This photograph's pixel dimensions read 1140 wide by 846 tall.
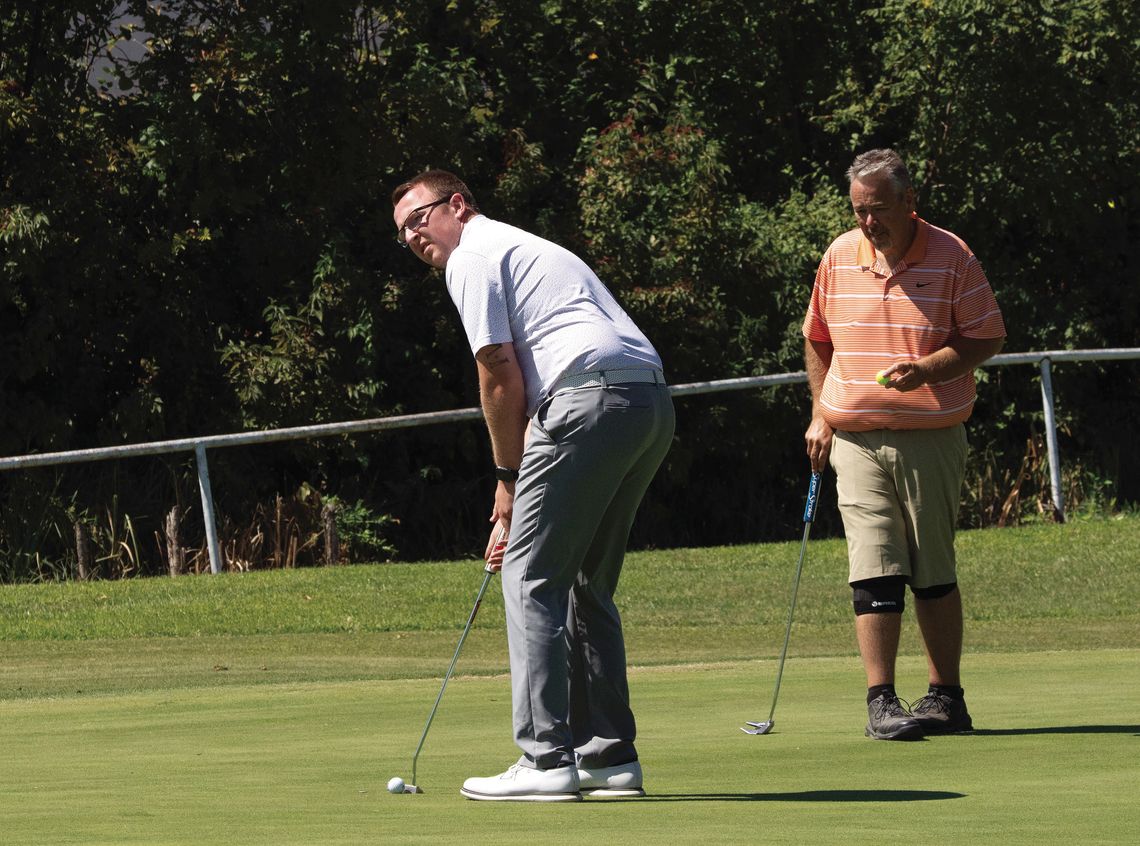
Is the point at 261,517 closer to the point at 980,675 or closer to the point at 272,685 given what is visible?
the point at 272,685

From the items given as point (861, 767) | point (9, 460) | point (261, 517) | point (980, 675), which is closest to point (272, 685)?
point (980, 675)

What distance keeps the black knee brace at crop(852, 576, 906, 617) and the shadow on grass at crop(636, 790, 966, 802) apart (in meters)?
1.87

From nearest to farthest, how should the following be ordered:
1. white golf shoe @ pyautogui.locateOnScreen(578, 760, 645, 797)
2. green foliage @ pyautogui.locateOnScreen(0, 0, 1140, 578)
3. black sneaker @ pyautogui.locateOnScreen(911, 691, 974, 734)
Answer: white golf shoe @ pyautogui.locateOnScreen(578, 760, 645, 797), black sneaker @ pyautogui.locateOnScreen(911, 691, 974, 734), green foliage @ pyautogui.locateOnScreen(0, 0, 1140, 578)

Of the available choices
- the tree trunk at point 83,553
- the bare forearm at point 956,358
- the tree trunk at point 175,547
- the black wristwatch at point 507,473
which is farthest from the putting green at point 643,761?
the tree trunk at point 83,553

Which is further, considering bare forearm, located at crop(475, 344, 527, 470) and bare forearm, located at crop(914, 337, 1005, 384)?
bare forearm, located at crop(914, 337, 1005, 384)

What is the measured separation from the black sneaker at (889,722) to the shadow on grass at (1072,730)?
9.9 inches

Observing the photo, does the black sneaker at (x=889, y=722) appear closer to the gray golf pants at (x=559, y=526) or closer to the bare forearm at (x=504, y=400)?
the gray golf pants at (x=559, y=526)

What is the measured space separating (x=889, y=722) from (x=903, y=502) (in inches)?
36.9

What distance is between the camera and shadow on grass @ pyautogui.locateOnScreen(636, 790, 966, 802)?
4773 millimetres

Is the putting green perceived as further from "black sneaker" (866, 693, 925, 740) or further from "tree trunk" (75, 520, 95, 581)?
"tree trunk" (75, 520, 95, 581)

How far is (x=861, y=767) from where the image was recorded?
5.51m

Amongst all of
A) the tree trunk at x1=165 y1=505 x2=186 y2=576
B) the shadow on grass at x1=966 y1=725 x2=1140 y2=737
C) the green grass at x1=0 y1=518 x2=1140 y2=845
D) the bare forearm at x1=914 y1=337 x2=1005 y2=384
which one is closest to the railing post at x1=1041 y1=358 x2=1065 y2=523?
the green grass at x1=0 y1=518 x2=1140 y2=845

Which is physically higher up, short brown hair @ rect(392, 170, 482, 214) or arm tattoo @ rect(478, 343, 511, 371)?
short brown hair @ rect(392, 170, 482, 214)

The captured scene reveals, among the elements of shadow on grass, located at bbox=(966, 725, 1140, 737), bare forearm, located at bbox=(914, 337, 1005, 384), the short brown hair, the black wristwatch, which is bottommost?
shadow on grass, located at bbox=(966, 725, 1140, 737)
